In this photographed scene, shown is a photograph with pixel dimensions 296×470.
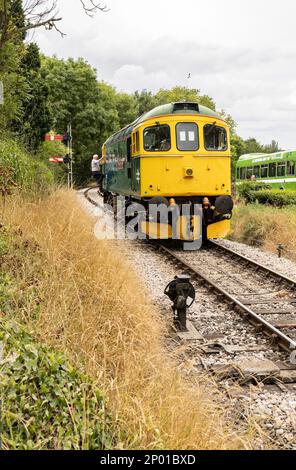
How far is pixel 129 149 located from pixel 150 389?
10.7 meters

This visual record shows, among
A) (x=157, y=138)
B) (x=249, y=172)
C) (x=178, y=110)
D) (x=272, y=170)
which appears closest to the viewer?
(x=157, y=138)

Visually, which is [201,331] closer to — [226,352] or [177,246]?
[226,352]

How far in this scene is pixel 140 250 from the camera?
40.7 feet

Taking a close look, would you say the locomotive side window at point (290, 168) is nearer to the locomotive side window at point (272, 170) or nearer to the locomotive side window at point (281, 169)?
the locomotive side window at point (281, 169)

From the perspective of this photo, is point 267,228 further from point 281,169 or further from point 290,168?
point 281,169

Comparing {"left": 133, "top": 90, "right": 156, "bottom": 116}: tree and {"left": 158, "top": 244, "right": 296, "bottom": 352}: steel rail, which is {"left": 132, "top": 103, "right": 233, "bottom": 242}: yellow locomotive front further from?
{"left": 133, "top": 90, "right": 156, "bottom": 116}: tree

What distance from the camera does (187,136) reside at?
40.7 feet

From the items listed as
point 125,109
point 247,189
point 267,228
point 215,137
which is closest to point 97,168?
point 247,189

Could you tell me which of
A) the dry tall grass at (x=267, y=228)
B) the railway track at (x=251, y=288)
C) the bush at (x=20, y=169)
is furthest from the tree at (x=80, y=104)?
the railway track at (x=251, y=288)

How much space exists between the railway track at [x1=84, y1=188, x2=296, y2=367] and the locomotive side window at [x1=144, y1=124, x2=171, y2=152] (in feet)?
7.33

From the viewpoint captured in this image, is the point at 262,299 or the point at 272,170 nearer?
the point at 262,299

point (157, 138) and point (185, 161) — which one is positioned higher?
point (157, 138)

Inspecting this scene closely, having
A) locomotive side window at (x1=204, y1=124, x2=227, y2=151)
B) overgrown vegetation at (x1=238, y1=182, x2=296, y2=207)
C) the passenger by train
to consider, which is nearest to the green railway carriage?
overgrown vegetation at (x1=238, y1=182, x2=296, y2=207)

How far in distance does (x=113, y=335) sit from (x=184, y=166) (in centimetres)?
763
